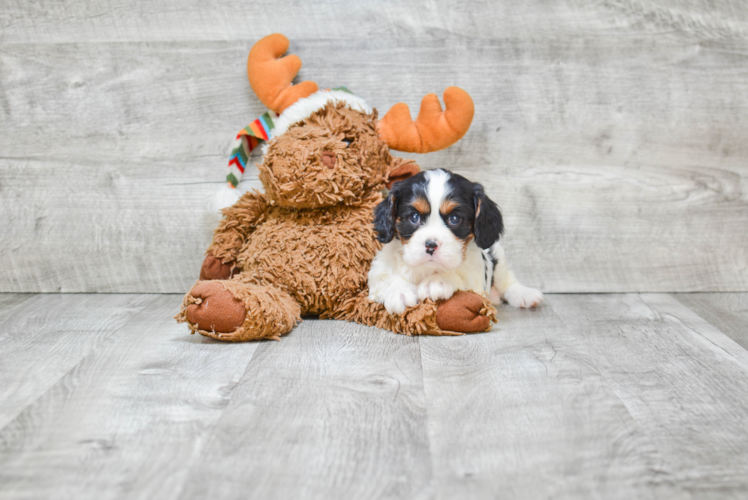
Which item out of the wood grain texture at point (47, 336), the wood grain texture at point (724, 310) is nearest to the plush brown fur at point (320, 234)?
the wood grain texture at point (47, 336)

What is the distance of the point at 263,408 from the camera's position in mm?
1286

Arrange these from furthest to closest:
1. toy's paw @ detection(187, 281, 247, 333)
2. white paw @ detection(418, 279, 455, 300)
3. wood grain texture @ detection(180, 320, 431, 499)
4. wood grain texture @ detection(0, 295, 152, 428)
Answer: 1. white paw @ detection(418, 279, 455, 300)
2. toy's paw @ detection(187, 281, 247, 333)
3. wood grain texture @ detection(0, 295, 152, 428)
4. wood grain texture @ detection(180, 320, 431, 499)

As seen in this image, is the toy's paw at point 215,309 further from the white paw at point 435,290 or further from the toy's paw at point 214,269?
the white paw at point 435,290

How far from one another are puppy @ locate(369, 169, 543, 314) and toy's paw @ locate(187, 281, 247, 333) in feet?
1.42

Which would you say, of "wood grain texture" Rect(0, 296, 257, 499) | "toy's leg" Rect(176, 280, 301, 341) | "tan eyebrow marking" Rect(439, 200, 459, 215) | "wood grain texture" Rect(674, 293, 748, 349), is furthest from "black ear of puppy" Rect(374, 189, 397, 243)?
"wood grain texture" Rect(674, 293, 748, 349)

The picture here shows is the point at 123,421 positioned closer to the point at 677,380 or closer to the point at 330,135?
the point at 330,135

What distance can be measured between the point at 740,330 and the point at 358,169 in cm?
128

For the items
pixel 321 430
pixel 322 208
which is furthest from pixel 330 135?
pixel 321 430

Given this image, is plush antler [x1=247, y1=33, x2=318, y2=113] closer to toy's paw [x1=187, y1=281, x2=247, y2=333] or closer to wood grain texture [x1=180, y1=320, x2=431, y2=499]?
toy's paw [x1=187, y1=281, x2=247, y2=333]

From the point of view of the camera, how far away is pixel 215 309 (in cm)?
165

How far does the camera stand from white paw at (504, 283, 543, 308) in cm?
213

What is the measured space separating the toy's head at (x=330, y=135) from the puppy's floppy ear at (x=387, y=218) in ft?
0.56

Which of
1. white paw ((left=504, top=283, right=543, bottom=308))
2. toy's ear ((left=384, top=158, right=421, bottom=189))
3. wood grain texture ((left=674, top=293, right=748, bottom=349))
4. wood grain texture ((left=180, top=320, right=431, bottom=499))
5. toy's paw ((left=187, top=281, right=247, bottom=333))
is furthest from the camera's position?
white paw ((left=504, top=283, right=543, bottom=308))

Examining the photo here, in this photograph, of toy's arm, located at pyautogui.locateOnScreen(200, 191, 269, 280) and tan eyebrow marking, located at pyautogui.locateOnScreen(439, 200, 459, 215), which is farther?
toy's arm, located at pyautogui.locateOnScreen(200, 191, 269, 280)
